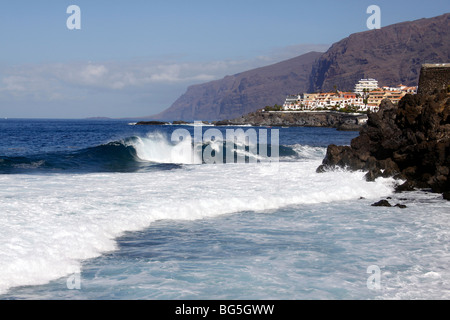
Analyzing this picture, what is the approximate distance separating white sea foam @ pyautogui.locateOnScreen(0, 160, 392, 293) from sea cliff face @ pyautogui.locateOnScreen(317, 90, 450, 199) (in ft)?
2.73

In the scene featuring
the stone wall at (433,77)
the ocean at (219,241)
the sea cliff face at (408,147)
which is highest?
the stone wall at (433,77)

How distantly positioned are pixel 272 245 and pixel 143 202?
17.0 ft

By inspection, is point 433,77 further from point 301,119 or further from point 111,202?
point 301,119

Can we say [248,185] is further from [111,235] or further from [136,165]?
[136,165]

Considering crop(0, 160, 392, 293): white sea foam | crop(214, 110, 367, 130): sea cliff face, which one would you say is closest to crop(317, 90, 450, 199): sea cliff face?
crop(0, 160, 392, 293): white sea foam

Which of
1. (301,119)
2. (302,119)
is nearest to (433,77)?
(302,119)

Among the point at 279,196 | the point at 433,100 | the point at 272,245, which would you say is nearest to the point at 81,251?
the point at 272,245

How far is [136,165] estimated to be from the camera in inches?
1091

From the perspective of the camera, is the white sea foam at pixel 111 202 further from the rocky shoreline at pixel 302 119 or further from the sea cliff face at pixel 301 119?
the sea cliff face at pixel 301 119

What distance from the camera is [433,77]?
105 ft

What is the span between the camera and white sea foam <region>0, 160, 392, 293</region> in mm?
8023

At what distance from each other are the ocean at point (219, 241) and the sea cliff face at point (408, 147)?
92 cm

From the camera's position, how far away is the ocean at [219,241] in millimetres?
6855

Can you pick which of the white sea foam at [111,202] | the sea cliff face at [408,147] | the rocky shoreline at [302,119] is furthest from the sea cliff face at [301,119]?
the white sea foam at [111,202]
